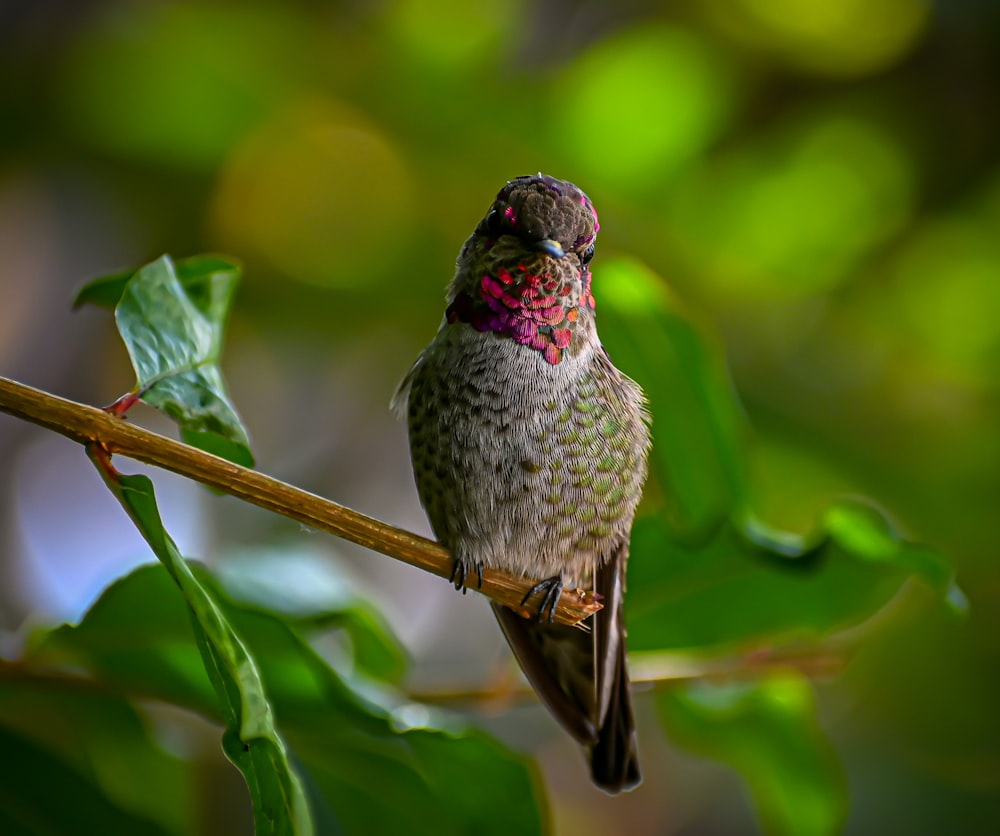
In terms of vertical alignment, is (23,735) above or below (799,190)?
below

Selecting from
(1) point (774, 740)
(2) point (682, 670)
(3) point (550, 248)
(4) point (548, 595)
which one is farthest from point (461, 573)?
(1) point (774, 740)

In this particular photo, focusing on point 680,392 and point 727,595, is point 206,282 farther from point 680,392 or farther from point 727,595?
point 727,595

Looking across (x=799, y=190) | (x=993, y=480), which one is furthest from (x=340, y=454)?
(x=993, y=480)

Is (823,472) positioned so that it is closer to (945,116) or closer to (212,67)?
(945,116)

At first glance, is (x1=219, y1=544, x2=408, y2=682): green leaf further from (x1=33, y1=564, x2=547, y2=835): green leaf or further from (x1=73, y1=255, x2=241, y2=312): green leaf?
(x1=73, y1=255, x2=241, y2=312): green leaf

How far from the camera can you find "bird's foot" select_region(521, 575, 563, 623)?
4.76 feet

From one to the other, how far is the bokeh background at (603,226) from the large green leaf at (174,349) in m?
1.42

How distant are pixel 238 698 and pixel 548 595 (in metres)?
0.62

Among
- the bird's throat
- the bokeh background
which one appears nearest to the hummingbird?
the bird's throat

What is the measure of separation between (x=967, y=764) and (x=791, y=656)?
1.46 meters

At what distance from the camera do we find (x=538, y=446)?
1.56m

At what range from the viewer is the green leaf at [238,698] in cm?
93

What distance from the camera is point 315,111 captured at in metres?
3.08

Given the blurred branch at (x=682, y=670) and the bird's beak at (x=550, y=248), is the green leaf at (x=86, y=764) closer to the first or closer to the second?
the blurred branch at (x=682, y=670)
